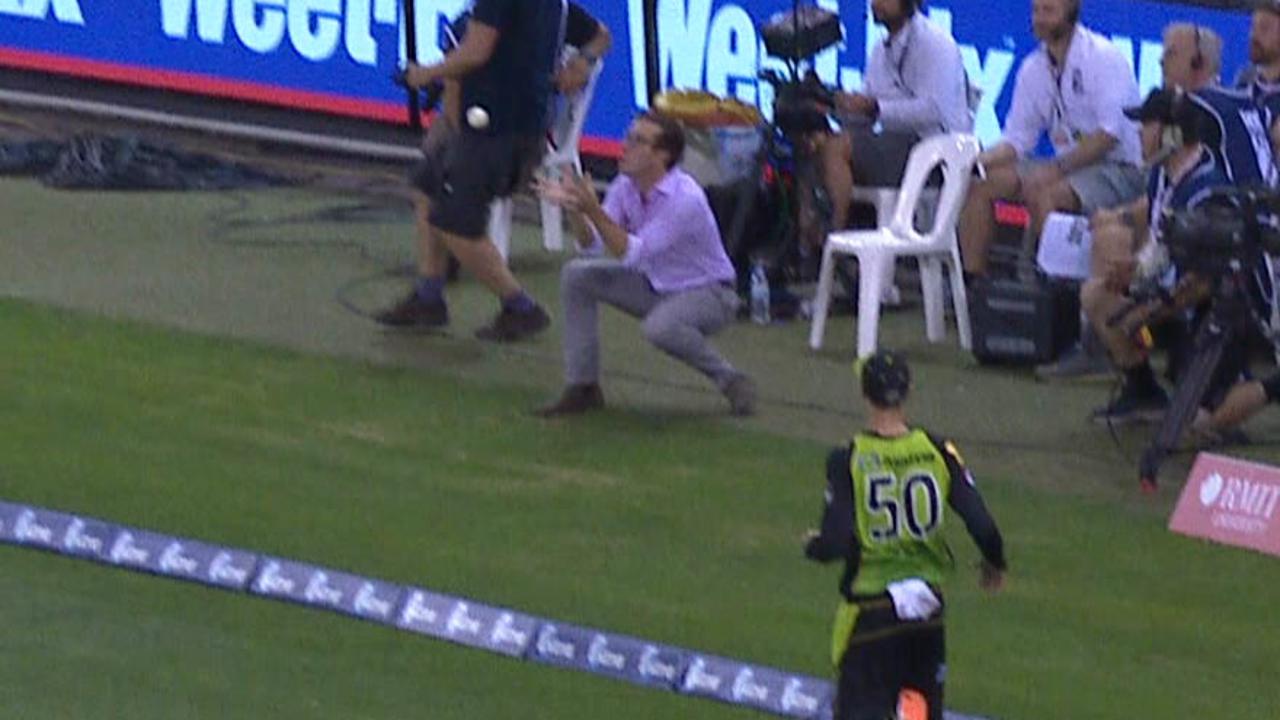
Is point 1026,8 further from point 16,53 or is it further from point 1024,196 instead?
point 16,53

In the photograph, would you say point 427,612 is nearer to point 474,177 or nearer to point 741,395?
point 741,395

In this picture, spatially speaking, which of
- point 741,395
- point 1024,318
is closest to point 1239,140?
point 1024,318

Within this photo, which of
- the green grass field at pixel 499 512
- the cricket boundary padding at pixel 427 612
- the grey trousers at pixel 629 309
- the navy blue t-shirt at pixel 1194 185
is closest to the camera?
the cricket boundary padding at pixel 427 612

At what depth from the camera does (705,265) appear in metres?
11.9

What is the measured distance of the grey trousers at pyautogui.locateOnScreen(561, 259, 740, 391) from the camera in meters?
11.8

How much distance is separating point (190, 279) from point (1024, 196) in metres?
4.31

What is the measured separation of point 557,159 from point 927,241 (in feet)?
9.02

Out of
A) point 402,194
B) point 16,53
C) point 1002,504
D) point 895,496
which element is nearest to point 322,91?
point 402,194

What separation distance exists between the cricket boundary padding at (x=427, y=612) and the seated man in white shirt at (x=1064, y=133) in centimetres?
514

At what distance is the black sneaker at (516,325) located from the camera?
A: 1334cm

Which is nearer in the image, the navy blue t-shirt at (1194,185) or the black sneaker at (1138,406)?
the navy blue t-shirt at (1194,185)

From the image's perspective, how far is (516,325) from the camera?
13344 millimetres

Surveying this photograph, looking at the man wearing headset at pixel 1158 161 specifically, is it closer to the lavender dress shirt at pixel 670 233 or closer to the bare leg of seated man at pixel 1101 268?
the bare leg of seated man at pixel 1101 268

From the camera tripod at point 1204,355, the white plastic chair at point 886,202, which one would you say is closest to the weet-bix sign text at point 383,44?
the white plastic chair at point 886,202
